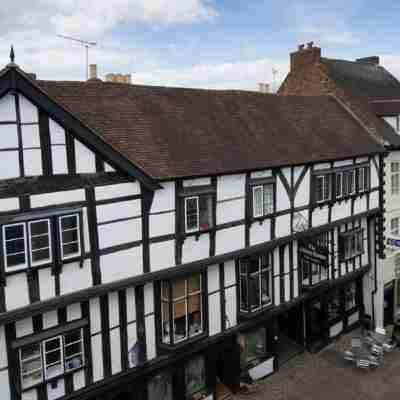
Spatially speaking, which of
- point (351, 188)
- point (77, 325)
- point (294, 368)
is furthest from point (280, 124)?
point (77, 325)

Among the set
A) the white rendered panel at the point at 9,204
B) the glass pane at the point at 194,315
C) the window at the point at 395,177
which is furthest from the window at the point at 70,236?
the window at the point at 395,177

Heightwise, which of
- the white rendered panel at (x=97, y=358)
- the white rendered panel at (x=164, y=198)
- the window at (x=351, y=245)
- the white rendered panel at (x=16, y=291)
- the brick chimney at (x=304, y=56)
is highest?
the brick chimney at (x=304, y=56)

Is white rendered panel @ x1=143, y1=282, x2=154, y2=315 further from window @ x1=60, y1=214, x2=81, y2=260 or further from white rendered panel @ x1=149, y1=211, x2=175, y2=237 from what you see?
window @ x1=60, y1=214, x2=81, y2=260

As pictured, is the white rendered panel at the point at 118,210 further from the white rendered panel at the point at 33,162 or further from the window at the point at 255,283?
the window at the point at 255,283

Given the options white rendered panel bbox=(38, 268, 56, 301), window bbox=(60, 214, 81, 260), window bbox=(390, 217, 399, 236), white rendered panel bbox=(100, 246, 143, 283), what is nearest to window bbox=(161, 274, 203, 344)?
white rendered panel bbox=(100, 246, 143, 283)

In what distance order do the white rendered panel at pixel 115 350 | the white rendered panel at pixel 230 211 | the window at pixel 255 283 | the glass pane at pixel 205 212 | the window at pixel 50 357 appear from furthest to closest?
the window at pixel 255 283 < the white rendered panel at pixel 230 211 < the glass pane at pixel 205 212 < the white rendered panel at pixel 115 350 < the window at pixel 50 357

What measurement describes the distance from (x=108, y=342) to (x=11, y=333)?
2.72m

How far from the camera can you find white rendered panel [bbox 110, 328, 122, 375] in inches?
502

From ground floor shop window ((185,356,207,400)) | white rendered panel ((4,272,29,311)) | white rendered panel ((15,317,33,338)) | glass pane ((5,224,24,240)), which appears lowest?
ground floor shop window ((185,356,207,400))

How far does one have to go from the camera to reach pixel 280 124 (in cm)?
1836

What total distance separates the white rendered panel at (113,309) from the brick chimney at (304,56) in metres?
17.1

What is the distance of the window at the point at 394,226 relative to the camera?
2231 cm

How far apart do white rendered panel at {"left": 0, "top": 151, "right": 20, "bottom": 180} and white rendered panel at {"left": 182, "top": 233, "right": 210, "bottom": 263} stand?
5.31 metres

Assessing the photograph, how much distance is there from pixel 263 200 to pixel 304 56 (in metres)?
12.0
